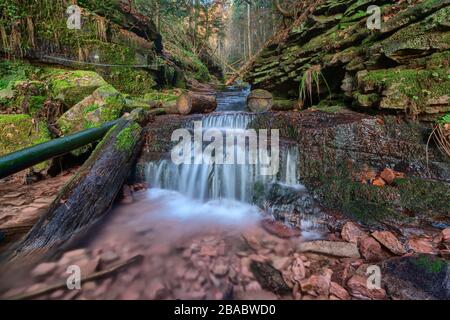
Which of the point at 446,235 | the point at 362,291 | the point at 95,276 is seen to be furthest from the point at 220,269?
the point at 446,235

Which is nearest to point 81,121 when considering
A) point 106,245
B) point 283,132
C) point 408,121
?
point 106,245

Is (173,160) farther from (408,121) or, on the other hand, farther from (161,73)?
(161,73)

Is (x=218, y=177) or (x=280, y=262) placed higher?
(x=218, y=177)

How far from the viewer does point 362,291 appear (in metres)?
1.90

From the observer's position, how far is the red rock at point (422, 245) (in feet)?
7.67

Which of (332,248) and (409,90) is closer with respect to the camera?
(332,248)

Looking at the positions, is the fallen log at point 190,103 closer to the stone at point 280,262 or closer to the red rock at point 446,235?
the stone at point 280,262

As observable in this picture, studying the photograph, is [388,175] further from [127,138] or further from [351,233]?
[127,138]

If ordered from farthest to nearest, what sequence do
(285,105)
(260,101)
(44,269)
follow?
(285,105) < (260,101) < (44,269)

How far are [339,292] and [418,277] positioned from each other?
0.65m

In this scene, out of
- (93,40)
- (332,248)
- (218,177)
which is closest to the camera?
(332,248)

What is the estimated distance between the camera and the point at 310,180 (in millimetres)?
3691

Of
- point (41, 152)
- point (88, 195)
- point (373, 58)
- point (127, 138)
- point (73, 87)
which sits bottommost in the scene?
point (88, 195)

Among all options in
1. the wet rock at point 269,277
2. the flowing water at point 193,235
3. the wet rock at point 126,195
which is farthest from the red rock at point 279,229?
the wet rock at point 126,195
